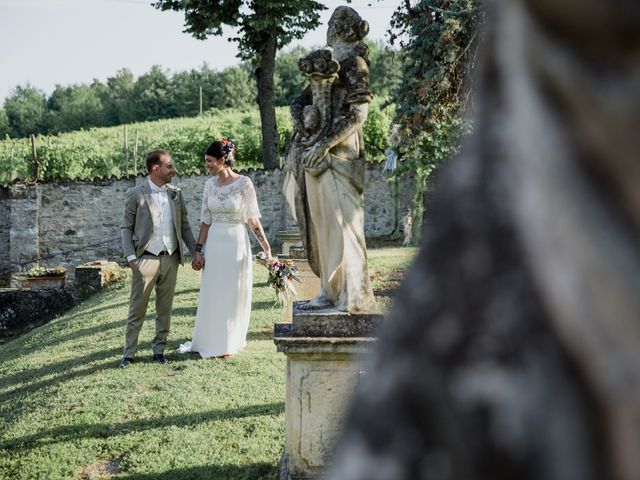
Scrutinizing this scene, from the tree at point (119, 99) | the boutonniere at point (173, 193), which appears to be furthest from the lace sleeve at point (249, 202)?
the tree at point (119, 99)

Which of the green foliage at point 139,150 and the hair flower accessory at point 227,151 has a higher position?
the green foliage at point 139,150

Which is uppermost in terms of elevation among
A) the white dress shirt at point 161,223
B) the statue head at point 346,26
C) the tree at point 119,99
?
the tree at point 119,99

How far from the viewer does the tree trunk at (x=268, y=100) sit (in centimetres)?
2214

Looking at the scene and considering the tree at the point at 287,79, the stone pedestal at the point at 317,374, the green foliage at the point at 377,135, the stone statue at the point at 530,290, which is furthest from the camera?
the tree at the point at 287,79

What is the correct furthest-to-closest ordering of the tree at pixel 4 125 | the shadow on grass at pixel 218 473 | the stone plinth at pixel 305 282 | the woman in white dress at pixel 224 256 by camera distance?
the tree at pixel 4 125 < the stone plinth at pixel 305 282 < the woman in white dress at pixel 224 256 < the shadow on grass at pixel 218 473

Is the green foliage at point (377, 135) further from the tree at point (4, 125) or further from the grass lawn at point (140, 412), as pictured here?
the tree at point (4, 125)

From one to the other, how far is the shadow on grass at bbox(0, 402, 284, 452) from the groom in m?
1.86

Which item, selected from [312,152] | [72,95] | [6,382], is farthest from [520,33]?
[72,95]

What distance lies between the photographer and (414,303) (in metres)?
0.48

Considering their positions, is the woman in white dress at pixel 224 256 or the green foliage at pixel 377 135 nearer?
the woman in white dress at pixel 224 256

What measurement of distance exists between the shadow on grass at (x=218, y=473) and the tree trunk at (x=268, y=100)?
17.3 metres

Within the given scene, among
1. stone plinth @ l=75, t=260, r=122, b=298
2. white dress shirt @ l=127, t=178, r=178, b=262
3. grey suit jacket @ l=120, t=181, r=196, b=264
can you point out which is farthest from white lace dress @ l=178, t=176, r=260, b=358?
stone plinth @ l=75, t=260, r=122, b=298

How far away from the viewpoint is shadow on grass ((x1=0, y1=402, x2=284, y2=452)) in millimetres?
6016

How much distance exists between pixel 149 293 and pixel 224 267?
929 millimetres
